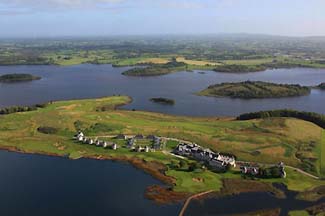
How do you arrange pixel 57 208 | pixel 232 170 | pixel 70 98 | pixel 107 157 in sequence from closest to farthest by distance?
pixel 57 208, pixel 232 170, pixel 107 157, pixel 70 98

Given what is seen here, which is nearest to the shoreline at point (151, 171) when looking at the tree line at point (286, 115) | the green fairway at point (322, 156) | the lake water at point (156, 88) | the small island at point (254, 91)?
the green fairway at point (322, 156)

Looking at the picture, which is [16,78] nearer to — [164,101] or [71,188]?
[164,101]

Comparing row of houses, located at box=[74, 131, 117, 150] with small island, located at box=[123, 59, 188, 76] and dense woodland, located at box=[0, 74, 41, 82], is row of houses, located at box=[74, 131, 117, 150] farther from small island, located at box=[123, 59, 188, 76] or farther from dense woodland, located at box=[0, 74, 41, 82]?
small island, located at box=[123, 59, 188, 76]

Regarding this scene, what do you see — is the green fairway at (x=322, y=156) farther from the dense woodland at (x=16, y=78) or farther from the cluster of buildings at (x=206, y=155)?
the dense woodland at (x=16, y=78)

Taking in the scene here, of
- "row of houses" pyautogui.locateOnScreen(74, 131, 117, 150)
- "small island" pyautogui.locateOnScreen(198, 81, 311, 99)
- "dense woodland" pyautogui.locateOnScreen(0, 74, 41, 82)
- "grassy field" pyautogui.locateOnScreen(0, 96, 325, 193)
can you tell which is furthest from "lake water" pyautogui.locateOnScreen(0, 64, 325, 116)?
"row of houses" pyautogui.locateOnScreen(74, 131, 117, 150)

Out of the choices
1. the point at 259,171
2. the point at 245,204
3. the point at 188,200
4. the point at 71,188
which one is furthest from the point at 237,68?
the point at 71,188

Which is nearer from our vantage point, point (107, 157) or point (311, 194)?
point (311, 194)

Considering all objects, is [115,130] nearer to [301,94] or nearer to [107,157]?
[107,157]

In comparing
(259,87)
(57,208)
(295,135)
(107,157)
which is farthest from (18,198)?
(259,87)
